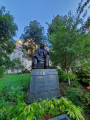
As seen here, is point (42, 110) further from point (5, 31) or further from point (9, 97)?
point (5, 31)

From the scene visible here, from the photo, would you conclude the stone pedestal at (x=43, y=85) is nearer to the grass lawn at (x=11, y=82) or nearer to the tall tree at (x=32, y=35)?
the grass lawn at (x=11, y=82)

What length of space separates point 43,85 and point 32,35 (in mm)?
11520

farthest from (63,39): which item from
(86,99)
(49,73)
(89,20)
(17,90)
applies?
(17,90)

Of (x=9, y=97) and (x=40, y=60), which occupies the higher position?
(x=40, y=60)

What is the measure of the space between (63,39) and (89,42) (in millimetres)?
1544

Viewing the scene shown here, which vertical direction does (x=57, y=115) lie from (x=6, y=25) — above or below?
below

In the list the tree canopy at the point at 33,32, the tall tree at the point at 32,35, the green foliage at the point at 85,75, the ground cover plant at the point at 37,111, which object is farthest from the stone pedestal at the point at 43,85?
the tree canopy at the point at 33,32

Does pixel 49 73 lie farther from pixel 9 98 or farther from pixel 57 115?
pixel 9 98

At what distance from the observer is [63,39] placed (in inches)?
148

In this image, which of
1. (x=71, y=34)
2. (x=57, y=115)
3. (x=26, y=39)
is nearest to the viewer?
(x=57, y=115)

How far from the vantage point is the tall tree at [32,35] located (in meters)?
11.4

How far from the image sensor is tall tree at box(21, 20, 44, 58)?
449 inches

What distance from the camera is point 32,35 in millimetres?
11758

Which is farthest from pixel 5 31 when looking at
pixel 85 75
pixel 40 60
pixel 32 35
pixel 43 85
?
pixel 85 75
